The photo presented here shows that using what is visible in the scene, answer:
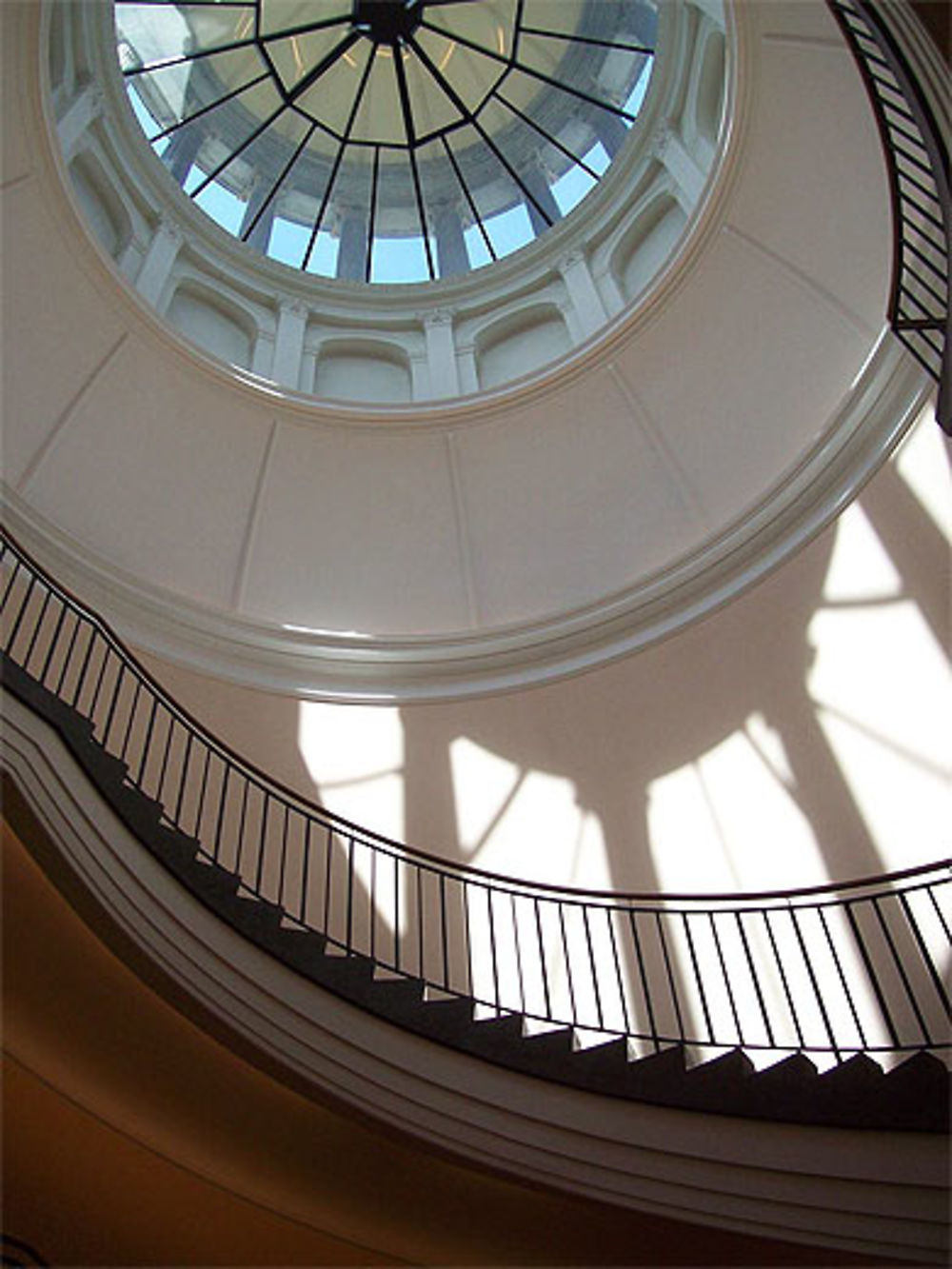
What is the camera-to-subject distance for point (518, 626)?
1240 centimetres

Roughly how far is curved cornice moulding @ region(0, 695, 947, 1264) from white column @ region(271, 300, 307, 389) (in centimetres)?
889

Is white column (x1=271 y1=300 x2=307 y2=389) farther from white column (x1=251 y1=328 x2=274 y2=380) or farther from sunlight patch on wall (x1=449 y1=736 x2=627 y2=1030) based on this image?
sunlight patch on wall (x1=449 y1=736 x2=627 y2=1030)

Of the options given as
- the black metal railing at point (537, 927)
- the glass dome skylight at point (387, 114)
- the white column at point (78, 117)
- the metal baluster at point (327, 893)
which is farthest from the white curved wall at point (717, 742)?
the glass dome skylight at point (387, 114)

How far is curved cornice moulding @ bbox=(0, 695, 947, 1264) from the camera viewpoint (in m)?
5.26

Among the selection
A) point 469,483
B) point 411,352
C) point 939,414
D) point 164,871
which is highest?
point 411,352

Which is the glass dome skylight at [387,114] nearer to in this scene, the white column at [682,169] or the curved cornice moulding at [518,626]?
the white column at [682,169]

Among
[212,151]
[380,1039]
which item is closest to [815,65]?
[212,151]

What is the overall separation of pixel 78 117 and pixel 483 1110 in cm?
1155

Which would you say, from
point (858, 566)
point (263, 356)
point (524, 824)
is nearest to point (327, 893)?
point (524, 824)

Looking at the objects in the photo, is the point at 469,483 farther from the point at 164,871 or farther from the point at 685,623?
the point at 164,871

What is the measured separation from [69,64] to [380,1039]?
11.4m

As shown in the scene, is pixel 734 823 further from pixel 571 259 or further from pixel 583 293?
pixel 571 259

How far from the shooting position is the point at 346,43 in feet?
45.0

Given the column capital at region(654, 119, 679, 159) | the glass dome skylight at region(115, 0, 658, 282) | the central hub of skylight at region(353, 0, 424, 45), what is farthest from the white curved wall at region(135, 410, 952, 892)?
the central hub of skylight at region(353, 0, 424, 45)
